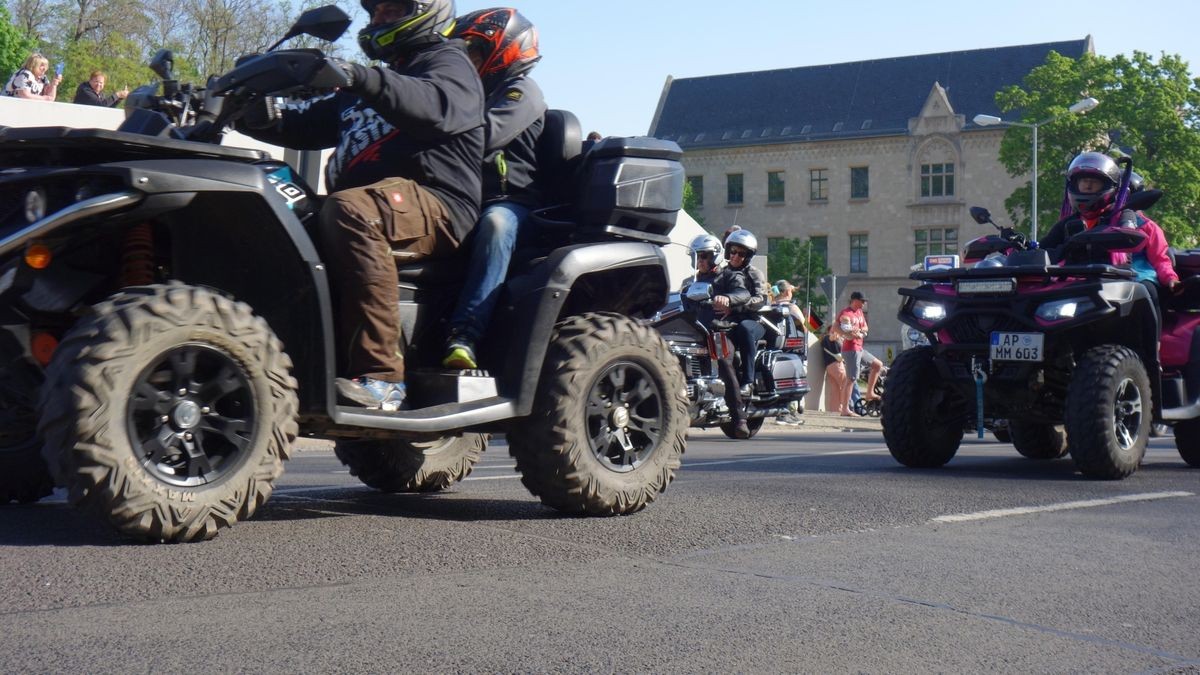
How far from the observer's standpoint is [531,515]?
556cm

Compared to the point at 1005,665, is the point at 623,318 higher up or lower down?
higher up

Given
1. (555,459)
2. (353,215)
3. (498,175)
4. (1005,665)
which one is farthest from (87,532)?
(1005,665)

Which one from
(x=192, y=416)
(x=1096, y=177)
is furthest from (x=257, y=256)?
(x=1096, y=177)

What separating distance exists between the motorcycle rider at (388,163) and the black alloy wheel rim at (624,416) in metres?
0.77

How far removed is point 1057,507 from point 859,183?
75771mm

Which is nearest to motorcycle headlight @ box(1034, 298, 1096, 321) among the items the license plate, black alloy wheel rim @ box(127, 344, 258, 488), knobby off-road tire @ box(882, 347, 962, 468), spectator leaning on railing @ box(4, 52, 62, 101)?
the license plate

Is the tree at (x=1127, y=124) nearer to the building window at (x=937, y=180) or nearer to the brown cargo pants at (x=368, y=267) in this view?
the building window at (x=937, y=180)

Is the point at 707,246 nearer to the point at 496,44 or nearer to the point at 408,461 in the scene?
the point at 408,461

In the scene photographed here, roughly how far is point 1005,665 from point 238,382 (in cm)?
235

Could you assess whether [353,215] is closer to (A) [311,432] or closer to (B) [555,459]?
(A) [311,432]

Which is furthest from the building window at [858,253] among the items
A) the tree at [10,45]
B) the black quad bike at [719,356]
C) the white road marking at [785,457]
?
the white road marking at [785,457]

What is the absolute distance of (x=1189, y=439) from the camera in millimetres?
9539

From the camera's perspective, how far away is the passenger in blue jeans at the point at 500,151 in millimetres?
5254

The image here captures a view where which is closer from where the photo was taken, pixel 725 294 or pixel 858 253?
pixel 725 294
